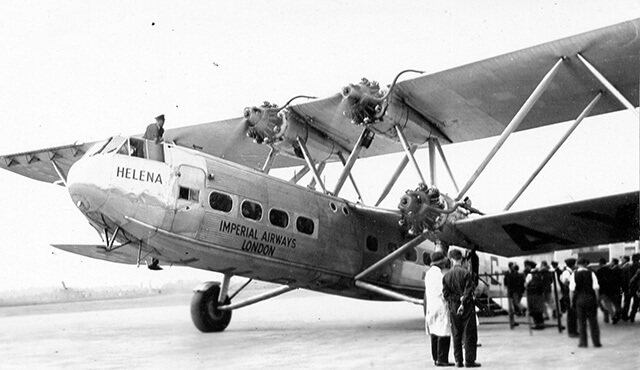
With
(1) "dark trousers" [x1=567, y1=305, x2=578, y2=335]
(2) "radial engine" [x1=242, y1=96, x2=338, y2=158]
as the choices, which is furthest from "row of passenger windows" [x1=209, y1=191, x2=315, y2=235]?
(1) "dark trousers" [x1=567, y1=305, x2=578, y2=335]

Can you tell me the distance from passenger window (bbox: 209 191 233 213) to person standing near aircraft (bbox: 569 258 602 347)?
251 inches

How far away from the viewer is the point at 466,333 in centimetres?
812

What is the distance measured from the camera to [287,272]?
1327cm

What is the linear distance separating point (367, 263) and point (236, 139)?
6129 mm

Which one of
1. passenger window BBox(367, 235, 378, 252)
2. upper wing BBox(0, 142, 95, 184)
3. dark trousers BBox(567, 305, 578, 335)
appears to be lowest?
dark trousers BBox(567, 305, 578, 335)

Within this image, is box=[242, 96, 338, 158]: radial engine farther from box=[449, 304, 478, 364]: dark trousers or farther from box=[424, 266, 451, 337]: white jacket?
box=[449, 304, 478, 364]: dark trousers

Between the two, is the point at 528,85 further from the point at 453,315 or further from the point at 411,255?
the point at 453,315

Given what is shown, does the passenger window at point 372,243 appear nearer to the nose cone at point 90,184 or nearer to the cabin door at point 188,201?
the cabin door at point 188,201

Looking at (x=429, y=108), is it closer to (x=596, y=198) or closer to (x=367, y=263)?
(x=367, y=263)

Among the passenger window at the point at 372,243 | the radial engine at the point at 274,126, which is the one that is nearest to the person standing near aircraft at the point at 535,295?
the passenger window at the point at 372,243

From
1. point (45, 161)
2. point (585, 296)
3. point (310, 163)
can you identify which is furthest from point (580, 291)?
point (45, 161)

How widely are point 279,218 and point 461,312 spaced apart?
5626 millimetres

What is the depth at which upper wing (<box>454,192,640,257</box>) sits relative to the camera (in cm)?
1162

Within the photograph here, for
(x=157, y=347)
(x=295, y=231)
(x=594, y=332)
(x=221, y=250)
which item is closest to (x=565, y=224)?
(x=594, y=332)
